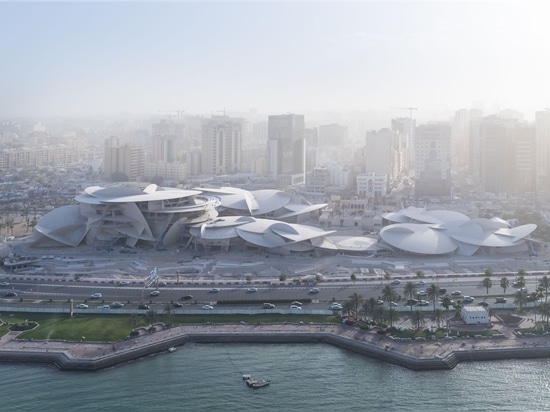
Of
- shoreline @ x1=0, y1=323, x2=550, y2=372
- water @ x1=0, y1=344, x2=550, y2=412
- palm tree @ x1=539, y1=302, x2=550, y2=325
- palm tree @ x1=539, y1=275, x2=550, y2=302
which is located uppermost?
palm tree @ x1=539, y1=275, x2=550, y2=302

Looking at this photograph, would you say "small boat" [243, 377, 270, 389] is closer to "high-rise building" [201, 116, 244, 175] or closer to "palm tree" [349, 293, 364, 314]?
"palm tree" [349, 293, 364, 314]

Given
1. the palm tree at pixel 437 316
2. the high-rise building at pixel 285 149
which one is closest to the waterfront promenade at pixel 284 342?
the palm tree at pixel 437 316

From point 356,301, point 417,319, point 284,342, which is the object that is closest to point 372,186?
point 356,301

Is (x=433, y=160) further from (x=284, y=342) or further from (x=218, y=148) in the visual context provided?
(x=284, y=342)

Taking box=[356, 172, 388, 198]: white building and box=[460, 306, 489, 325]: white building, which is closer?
box=[460, 306, 489, 325]: white building

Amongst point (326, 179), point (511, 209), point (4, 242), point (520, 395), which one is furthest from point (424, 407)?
point (326, 179)

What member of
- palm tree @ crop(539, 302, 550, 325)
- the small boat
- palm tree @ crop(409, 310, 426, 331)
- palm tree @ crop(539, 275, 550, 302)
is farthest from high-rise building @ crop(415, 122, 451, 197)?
the small boat
